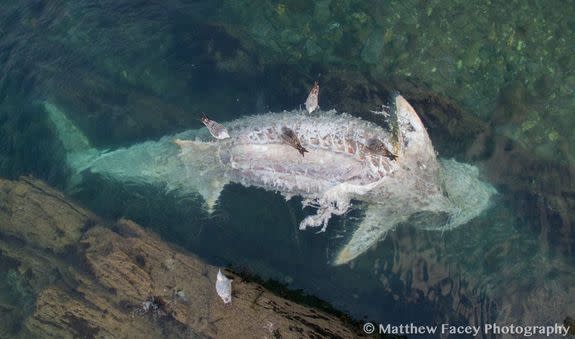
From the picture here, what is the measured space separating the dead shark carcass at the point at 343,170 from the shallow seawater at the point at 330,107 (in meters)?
0.37

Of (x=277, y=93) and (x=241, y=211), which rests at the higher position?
(x=277, y=93)

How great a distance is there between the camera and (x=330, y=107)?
9.30 meters

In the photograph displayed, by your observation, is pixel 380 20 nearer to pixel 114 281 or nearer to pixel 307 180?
pixel 307 180

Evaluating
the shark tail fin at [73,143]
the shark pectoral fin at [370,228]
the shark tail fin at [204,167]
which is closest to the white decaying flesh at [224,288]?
the shark tail fin at [204,167]

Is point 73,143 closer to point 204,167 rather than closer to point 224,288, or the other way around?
point 204,167

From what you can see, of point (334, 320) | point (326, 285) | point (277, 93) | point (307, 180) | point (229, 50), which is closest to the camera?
point (307, 180)

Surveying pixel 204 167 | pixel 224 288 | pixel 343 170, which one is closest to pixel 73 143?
pixel 204 167

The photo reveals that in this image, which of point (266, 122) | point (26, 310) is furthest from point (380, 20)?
point (26, 310)

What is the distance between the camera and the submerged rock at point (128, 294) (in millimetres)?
7469

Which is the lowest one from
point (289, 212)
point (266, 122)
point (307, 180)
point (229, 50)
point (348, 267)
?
point (348, 267)

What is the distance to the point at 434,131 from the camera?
9.12m

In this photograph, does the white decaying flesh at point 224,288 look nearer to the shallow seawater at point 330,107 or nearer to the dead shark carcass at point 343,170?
the shallow seawater at point 330,107

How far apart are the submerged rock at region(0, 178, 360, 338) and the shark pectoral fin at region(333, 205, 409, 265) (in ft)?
3.98

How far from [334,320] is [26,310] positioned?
18.9 ft
